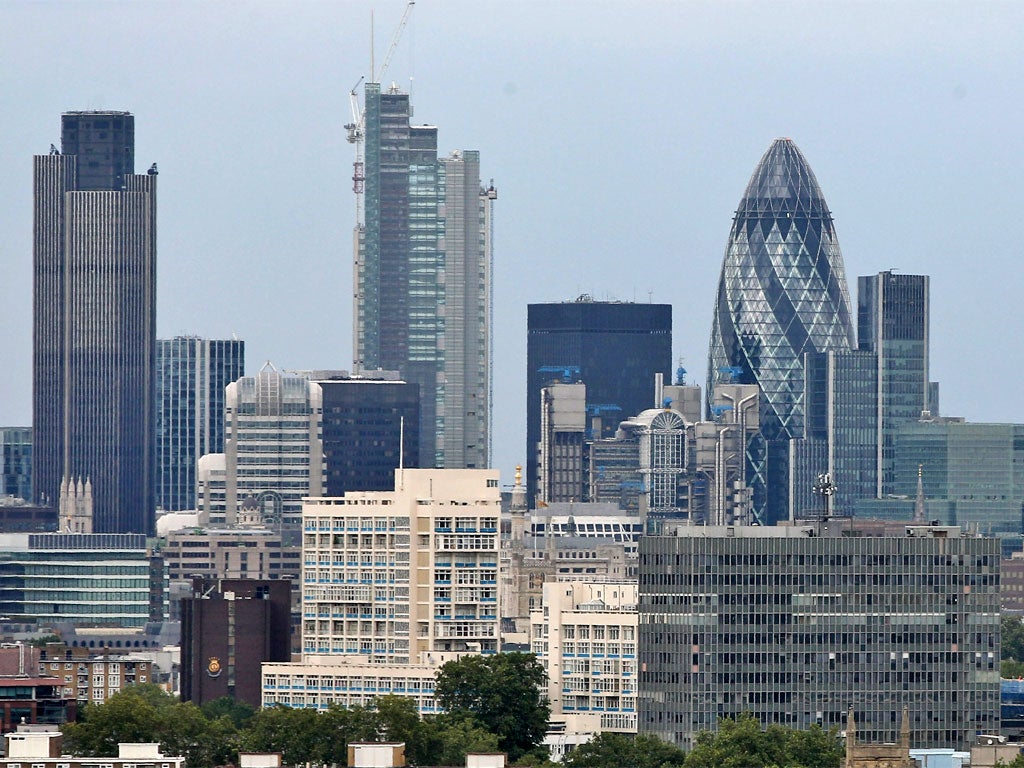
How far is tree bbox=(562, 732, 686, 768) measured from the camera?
186 meters

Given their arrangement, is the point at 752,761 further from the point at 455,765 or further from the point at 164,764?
the point at 164,764

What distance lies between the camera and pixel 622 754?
18850 cm

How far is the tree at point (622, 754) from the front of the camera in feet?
609

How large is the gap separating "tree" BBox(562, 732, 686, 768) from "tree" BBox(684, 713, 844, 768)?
16.1 ft

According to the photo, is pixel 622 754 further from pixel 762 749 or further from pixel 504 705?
pixel 762 749

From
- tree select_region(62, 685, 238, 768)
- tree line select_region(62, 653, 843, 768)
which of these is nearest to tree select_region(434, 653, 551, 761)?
tree line select_region(62, 653, 843, 768)

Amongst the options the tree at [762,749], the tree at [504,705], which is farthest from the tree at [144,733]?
the tree at [762,749]

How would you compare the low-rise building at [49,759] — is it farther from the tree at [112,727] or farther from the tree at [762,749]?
the tree at [762,749]

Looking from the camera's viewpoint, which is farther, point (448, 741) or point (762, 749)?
point (448, 741)

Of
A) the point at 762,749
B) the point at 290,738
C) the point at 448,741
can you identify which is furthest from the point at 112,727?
the point at 762,749

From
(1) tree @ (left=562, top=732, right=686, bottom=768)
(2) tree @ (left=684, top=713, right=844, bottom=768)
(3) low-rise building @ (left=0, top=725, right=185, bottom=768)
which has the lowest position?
(1) tree @ (left=562, top=732, right=686, bottom=768)

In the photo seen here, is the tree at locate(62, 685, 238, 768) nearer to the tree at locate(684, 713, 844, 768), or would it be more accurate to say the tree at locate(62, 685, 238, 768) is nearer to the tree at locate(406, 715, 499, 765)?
the tree at locate(406, 715, 499, 765)

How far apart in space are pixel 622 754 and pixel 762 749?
47.9ft

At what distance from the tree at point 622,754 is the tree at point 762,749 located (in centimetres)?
491
